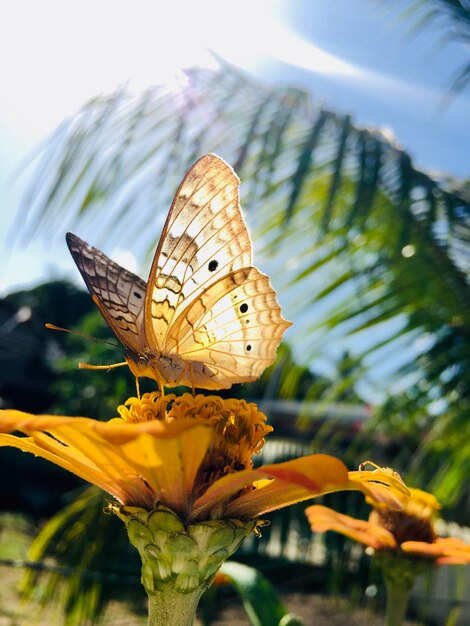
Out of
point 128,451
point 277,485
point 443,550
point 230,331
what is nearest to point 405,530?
point 443,550

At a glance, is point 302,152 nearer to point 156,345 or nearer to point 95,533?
point 156,345

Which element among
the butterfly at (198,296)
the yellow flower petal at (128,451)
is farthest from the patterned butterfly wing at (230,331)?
the yellow flower petal at (128,451)

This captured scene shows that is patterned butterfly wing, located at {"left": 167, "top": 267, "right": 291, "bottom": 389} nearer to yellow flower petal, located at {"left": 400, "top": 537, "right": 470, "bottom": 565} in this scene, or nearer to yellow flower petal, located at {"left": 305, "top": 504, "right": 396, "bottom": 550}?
yellow flower petal, located at {"left": 305, "top": 504, "right": 396, "bottom": 550}

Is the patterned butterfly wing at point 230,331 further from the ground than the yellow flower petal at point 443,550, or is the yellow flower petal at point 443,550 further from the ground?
the patterned butterfly wing at point 230,331

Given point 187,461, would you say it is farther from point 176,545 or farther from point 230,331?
point 230,331

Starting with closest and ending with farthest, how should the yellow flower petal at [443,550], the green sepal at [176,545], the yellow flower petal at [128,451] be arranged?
1. the yellow flower petal at [128,451]
2. the green sepal at [176,545]
3. the yellow flower petal at [443,550]

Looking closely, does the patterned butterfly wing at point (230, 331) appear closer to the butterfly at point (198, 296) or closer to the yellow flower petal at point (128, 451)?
the butterfly at point (198, 296)
